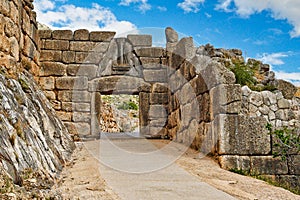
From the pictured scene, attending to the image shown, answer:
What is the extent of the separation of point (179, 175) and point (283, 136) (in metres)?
1.68

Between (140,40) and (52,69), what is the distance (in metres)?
2.35

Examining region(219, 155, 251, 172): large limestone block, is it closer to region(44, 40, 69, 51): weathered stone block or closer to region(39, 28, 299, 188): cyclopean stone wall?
region(39, 28, 299, 188): cyclopean stone wall

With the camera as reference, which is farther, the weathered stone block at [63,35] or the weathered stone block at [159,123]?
the weathered stone block at [159,123]

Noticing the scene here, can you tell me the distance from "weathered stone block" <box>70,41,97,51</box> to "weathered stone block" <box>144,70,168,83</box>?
1.55 m

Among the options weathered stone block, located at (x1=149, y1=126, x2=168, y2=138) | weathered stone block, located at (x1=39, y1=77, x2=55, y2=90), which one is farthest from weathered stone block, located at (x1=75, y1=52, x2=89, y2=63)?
weathered stone block, located at (x1=149, y1=126, x2=168, y2=138)

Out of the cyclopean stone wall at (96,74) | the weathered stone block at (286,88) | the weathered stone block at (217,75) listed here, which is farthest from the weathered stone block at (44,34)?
the weathered stone block at (286,88)

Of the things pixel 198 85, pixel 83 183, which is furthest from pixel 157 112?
pixel 83 183

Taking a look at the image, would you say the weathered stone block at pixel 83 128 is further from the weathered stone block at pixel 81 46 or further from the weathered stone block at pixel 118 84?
the weathered stone block at pixel 81 46

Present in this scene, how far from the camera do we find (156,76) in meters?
8.52

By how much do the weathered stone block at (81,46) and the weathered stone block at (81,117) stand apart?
1606mm

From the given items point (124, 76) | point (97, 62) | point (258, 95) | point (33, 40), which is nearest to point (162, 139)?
point (124, 76)

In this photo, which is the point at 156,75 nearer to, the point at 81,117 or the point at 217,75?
the point at 81,117

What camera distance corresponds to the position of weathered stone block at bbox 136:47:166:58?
8492mm

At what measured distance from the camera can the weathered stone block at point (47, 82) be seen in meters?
7.91
